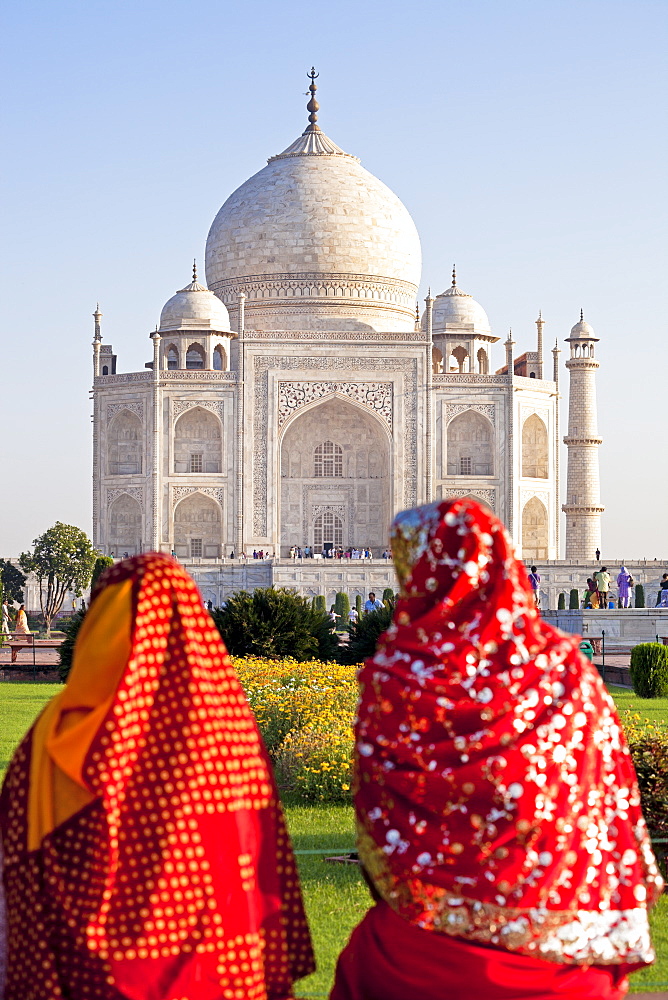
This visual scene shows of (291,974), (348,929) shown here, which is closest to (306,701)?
(348,929)

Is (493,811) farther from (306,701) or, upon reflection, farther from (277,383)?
(277,383)

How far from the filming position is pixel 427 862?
2.48 metres

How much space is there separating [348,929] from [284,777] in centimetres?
236

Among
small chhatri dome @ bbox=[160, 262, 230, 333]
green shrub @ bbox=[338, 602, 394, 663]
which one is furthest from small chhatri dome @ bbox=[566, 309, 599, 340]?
green shrub @ bbox=[338, 602, 394, 663]

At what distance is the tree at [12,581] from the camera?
24922 mm

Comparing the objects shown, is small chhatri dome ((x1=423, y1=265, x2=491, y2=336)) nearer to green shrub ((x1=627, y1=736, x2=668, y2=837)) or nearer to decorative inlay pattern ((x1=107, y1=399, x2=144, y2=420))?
decorative inlay pattern ((x1=107, y1=399, x2=144, y2=420))

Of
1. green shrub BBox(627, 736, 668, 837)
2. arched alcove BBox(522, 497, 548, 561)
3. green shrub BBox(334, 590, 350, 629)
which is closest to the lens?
green shrub BBox(627, 736, 668, 837)

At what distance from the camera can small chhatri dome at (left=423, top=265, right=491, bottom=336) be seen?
27.6 metres

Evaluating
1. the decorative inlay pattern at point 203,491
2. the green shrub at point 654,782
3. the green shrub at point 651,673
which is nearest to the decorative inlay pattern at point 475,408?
the decorative inlay pattern at point 203,491

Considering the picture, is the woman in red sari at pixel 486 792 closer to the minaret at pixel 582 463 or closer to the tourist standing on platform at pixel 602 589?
the tourist standing on platform at pixel 602 589

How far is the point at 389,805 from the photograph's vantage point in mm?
2518

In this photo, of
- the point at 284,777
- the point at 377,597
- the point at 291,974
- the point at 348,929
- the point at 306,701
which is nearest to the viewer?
the point at 291,974

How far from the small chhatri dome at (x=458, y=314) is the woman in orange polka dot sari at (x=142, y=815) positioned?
25352 mm

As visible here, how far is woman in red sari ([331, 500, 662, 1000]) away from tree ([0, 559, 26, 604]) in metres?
23.0
